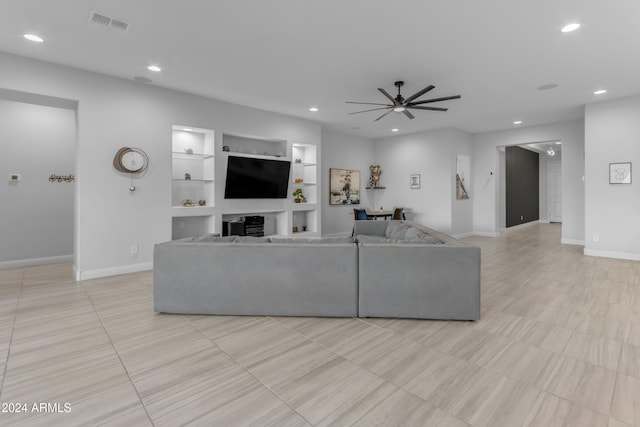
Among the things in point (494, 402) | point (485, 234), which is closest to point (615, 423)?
point (494, 402)

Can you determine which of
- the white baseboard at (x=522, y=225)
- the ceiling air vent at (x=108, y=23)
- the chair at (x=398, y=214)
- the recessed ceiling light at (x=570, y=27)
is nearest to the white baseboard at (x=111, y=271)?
the ceiling air vent at (x=108, y=23)

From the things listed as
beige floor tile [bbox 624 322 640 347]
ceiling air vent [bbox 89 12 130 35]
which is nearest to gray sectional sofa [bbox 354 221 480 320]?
beige floor tile [bbox 624 322 640 347]

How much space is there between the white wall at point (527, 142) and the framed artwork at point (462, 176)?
1.23 feet

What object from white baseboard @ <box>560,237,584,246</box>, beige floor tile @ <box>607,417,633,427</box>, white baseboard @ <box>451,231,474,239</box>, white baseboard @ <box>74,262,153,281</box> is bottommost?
beige floor tile @ <box>607,417,633,427</box>

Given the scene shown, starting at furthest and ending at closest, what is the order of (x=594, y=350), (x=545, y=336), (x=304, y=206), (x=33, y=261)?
(x=304, y=206)
(x=33, y=261)
(x=545, y=336)
(x=594, y=350)

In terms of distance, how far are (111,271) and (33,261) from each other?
6.60 ft

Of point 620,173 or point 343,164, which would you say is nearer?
point 620,173

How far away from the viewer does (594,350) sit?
7.88 feet

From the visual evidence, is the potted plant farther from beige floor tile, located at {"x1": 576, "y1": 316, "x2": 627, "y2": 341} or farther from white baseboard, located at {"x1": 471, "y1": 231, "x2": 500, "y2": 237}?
beige floor tile, located at {"x1": 576, "y1": 316, "x2": 627, "y2": 341}

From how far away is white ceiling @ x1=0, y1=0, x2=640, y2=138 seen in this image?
9.84ft

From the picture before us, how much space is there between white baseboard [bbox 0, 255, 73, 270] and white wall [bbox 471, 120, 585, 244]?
A: 9.78 meters

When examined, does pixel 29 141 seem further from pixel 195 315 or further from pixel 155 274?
pixel 195 315

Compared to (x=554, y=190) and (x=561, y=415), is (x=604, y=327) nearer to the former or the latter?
(x=561, y=415)

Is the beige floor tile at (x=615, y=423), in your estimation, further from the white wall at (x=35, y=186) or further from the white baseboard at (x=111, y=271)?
the white wall at (x=35, y=186)
